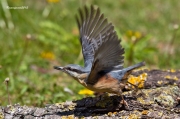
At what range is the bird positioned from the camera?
3.66 m

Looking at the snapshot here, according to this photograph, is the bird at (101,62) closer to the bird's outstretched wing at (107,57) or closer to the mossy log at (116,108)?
the bird's outstretched wing at (107,57)

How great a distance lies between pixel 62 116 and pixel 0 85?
2.27 metres

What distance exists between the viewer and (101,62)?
3.66m

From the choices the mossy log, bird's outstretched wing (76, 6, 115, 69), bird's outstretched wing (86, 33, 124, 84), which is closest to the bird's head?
bird's outstretched wing (86, 33, 124, 84)

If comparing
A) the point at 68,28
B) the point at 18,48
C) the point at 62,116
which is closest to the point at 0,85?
the point at 18,48

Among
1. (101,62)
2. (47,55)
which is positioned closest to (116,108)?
(101,62)

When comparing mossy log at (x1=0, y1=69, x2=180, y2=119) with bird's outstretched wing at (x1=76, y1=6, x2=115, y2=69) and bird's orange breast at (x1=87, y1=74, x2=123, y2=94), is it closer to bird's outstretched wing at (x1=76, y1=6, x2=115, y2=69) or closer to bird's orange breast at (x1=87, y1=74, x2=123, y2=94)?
bird's orange breast at (x1=87, y1=74, x2=123, y2=94)

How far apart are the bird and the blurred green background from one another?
1202 millimetres

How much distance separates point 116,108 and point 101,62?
0.52 metres

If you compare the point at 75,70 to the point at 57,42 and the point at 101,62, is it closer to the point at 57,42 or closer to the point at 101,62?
the point at 101,62

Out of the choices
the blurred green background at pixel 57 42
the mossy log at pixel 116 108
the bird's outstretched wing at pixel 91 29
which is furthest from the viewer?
the blurred green background at pixel 57 42

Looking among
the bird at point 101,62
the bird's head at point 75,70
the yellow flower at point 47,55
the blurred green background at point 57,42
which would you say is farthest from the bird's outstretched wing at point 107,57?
the yellow flower at point 47,55

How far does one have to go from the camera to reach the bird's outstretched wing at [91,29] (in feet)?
13.5

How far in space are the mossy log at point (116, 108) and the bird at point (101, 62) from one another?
6.3 inches
